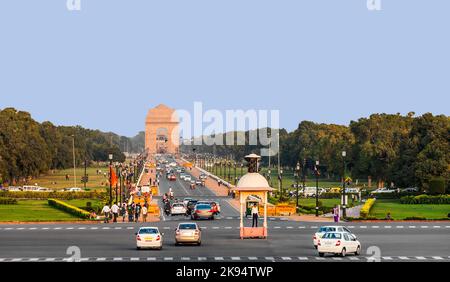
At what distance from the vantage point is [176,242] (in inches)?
1928

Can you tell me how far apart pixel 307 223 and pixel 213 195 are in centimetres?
5334

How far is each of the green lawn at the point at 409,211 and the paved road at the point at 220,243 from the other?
9385 millimetres

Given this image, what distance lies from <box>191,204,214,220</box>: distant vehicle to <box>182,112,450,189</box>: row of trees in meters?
42.2

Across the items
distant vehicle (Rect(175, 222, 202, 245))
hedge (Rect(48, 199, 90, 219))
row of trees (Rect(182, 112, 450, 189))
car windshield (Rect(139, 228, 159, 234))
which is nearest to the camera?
car windshield (Rect(139, 228, 159, 234))

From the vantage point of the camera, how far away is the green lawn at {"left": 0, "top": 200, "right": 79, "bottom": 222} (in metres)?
74.7

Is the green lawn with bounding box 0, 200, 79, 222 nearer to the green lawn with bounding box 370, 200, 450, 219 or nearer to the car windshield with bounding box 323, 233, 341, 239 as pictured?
the green lawn with bounding box 370, 200, 450, 219

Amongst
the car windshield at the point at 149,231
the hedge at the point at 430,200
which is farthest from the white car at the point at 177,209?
the car windshield at the point at 149,231

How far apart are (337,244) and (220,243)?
28.2ft

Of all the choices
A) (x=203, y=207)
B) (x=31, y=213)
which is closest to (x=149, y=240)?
(x=203, y=207)

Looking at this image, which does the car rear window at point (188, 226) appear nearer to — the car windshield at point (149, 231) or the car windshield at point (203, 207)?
the car windshield at point (149, 231)

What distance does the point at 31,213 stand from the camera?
81.1 m

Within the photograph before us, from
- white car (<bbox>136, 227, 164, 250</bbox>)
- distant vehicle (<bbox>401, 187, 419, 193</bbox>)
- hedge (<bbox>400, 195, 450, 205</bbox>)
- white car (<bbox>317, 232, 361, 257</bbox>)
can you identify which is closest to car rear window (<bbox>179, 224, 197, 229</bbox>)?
white car (<bbox>136, 227, 164, 250</bbox>)

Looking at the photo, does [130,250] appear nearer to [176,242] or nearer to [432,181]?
[176,242]
